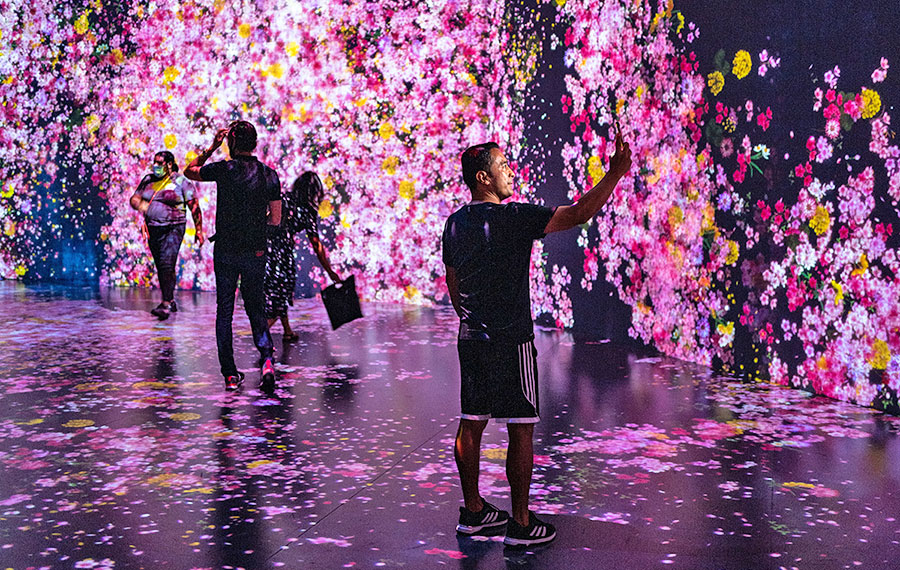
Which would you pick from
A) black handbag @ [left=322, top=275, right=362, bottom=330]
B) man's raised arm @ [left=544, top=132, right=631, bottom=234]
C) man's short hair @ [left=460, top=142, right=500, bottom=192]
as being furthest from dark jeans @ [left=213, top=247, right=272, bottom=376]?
man's raised arm @ [left=544, top=132, right=631, bottom=234]

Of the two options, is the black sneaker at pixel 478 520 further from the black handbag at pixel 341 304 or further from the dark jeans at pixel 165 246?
the dark jeans at pixel 165 246

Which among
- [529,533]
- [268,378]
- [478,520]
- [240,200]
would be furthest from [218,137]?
[529,533]

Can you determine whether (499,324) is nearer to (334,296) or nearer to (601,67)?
(334,296)

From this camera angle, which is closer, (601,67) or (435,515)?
(435,515)

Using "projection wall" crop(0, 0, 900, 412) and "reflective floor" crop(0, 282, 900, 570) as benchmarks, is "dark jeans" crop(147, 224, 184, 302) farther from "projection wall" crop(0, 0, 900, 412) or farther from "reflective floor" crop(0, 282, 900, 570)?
"projection wall" crop(0, 0, 900, 412)

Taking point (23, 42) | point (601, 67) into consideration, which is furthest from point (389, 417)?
point (23, 42)

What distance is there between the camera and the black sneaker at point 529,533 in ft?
Result: 9.37

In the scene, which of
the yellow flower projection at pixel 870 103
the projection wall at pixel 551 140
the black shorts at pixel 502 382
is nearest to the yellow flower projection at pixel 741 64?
the projection wall at pixel 551 140

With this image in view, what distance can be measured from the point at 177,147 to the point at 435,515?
933cm

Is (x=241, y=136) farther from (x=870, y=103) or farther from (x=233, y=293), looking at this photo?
(x=870, y=103)

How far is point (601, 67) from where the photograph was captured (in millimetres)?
7309

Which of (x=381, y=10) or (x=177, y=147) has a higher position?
(x=381, y=10)

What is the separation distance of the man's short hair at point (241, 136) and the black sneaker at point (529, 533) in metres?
2.92

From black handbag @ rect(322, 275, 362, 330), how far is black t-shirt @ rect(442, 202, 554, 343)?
128 inches
